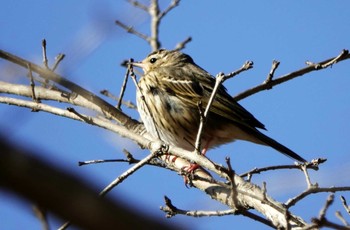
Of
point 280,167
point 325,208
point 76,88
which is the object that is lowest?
point 325,208

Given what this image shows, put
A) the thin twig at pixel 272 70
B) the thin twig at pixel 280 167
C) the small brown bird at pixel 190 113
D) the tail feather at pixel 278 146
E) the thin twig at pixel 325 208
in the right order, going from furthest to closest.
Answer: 1. the small brown bird at pixel 190 113
2. the tail feather at pixel 278 146
3. the thin twig at pixel 272 70
4. the thin twig at pixel 280 167
5. the thin twig at pixel 325 208

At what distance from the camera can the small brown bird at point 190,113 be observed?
697 cm

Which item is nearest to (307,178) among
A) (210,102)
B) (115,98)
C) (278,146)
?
(210,102)

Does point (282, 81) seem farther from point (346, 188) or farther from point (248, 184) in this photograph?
point (346, 188)

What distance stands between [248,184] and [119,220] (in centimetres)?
381

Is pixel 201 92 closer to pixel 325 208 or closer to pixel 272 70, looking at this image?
pixel 272 70

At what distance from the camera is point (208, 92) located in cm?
764

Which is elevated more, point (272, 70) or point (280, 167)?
point (272, 70)

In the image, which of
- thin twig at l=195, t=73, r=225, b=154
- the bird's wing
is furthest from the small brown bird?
thin twig at l=195, t=73, r=225, b=154

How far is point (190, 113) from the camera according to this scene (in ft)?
24.1

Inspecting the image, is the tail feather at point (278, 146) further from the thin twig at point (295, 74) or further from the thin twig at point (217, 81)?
the thin twig at point (217, 81)

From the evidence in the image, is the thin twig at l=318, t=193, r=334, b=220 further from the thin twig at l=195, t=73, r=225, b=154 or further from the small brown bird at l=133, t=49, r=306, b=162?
the small brown bird at l=133, t=49, r=306, b=162

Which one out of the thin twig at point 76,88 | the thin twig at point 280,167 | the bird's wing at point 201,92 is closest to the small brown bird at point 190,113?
the bird's wing at point 201,92

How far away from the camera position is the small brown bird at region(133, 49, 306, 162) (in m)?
6.97
